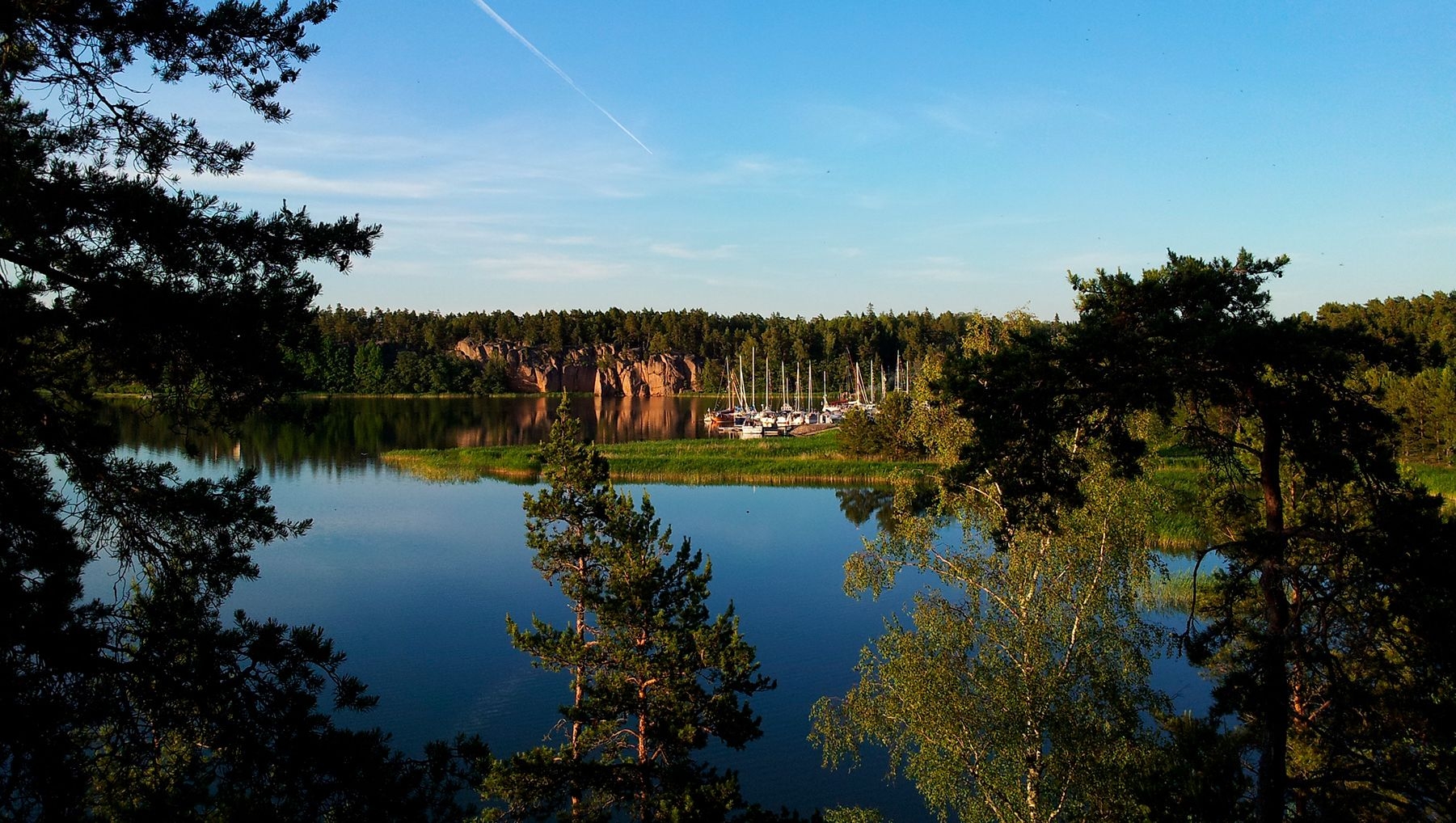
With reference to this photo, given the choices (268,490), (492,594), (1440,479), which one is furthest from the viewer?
(1440,479)

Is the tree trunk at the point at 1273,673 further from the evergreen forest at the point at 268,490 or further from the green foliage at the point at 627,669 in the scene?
the green foliage at the point at 627,669

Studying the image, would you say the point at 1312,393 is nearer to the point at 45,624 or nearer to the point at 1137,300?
the point at 1137,300

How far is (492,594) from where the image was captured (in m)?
24.4

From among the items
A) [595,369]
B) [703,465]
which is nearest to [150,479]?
[703,465]

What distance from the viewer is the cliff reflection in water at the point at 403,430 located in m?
48.2

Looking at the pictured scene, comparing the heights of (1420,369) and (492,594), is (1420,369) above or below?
above

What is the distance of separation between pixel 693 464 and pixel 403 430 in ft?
101

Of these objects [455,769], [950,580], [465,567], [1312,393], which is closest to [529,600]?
[465,567]

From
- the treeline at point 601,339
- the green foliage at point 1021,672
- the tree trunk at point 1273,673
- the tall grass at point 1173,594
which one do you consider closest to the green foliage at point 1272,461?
the tree trunk at point 1273,673

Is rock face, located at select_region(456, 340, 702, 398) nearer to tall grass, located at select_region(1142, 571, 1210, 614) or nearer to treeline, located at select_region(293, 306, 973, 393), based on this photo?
treeline, located at select_region(293, 306, 973, 393)

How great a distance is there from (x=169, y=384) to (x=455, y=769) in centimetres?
350

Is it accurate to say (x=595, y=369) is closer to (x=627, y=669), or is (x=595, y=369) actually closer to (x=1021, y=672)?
(x=1021, y=672)

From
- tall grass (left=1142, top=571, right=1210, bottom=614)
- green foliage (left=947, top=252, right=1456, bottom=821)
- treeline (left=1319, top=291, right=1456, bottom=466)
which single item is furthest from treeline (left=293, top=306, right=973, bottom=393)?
green foliage (left=947, top=252, right=1456, bottom=821)

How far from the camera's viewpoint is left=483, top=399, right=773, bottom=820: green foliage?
33.4 ft
